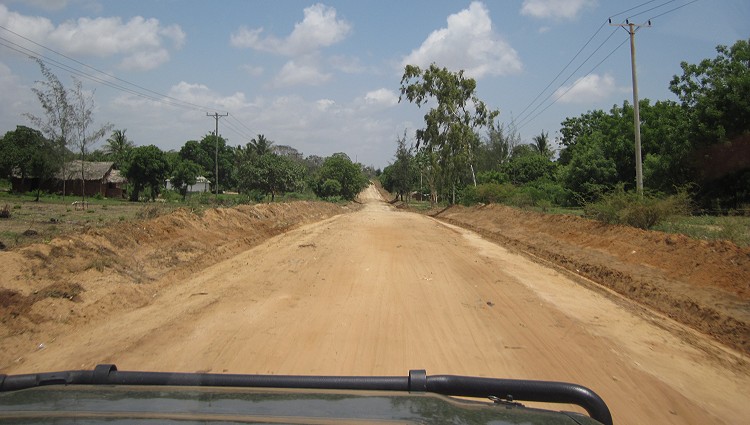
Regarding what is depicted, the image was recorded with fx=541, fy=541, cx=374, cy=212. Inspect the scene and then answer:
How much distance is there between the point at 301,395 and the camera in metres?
2.61

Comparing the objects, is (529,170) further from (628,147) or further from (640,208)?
(640,208)

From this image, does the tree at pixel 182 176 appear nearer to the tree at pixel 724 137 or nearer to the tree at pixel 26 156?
the tree at pixel 26 156

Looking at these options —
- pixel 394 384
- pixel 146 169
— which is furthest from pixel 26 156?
pixel 394 384

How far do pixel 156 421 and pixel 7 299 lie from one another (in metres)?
7.27

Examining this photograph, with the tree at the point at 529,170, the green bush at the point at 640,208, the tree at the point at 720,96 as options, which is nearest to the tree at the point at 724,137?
the tree at the point at 720,96

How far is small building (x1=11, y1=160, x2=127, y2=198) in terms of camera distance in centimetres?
5312

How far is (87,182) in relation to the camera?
5819 centimetres

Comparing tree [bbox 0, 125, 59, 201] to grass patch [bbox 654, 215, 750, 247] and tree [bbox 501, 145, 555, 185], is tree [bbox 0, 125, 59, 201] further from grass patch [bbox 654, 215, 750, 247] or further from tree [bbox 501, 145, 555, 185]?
tree [bbox 501, 145, 555, 185]

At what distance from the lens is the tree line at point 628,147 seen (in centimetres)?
3178

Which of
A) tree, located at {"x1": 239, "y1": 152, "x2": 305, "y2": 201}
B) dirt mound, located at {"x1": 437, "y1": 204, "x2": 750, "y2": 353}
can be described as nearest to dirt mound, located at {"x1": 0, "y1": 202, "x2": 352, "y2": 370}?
dirt mound, located at {"x1": 437, "y1": 204, "x2": 750, "y2": 353}

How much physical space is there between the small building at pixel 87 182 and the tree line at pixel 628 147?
33.5 meters

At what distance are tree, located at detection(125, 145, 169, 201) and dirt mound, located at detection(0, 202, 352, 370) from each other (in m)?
39.5

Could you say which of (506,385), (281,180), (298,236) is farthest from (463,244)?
(281,180)

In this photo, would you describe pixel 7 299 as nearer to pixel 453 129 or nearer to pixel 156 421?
pixel 156 421
